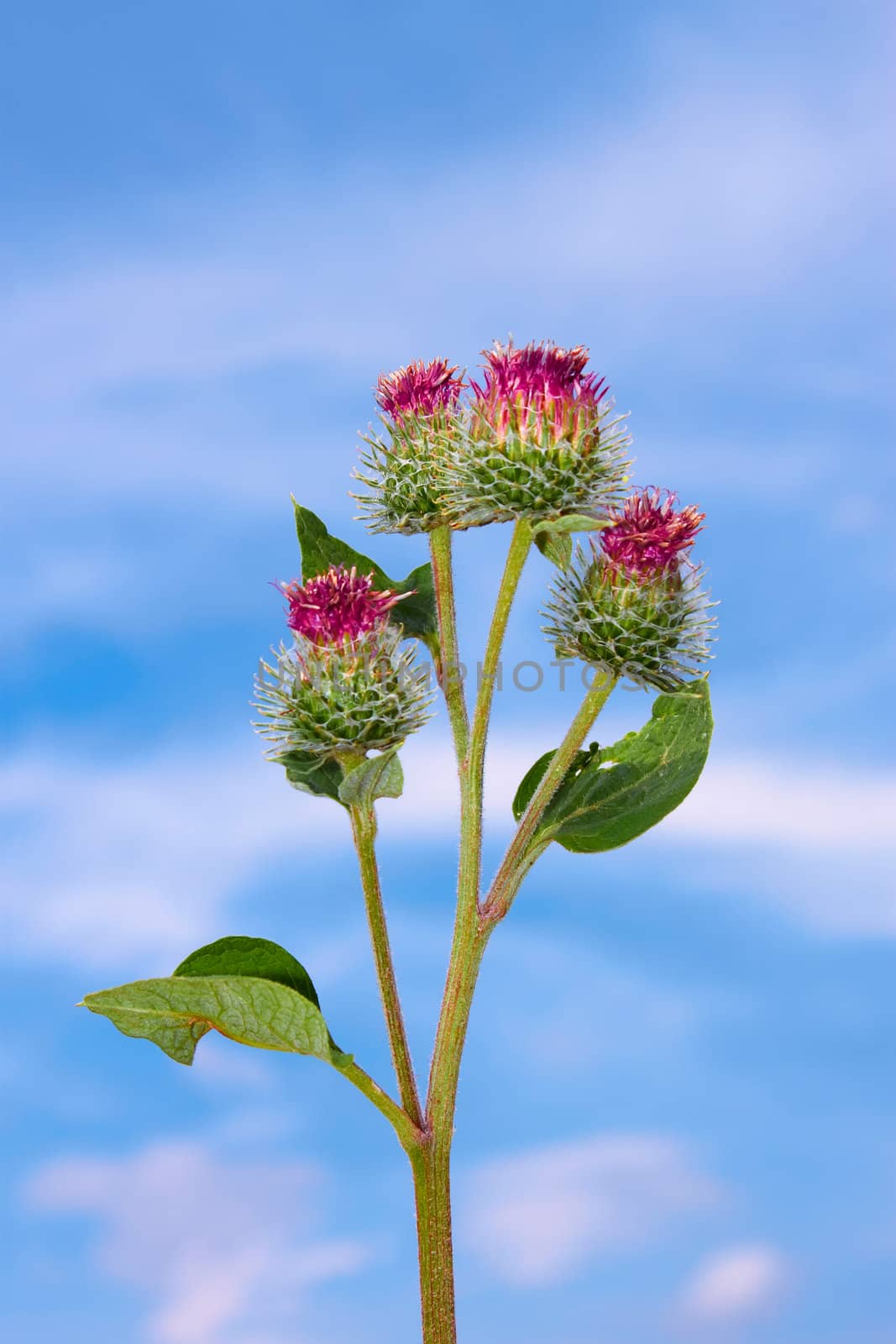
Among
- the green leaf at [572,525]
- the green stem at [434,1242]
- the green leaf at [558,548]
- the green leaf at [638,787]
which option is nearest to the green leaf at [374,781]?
the green leaf at [638,787]

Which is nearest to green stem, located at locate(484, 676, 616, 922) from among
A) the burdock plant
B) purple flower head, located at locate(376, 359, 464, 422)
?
the burdock plant

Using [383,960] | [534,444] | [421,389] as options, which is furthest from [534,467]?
[383,960]

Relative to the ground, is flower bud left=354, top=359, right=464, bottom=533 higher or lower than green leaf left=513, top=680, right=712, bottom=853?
higher

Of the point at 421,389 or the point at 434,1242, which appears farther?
the point at 421,389

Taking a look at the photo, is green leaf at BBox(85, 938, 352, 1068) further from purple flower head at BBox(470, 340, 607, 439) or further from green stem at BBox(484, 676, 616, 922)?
purple flower head at BBox(470, 340, 607, 439)

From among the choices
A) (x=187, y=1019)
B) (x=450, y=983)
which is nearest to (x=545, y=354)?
(x=450, y=983)

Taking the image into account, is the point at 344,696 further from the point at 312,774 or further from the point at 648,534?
the point at 648,534
